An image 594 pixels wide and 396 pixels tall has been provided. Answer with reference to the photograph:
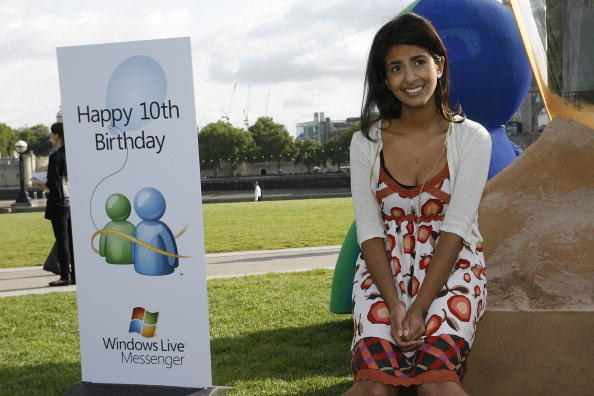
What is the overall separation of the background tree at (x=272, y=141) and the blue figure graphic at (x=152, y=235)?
3822 inches

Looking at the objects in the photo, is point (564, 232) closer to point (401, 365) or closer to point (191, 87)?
point (401, 365)

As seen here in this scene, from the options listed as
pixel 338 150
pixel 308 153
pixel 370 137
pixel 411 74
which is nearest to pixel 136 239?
pixel 370 137

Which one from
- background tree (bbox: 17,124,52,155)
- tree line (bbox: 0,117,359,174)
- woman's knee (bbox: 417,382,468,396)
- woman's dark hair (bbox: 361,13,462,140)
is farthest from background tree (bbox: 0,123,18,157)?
woman's knee (bbox: 417,382,468,396)

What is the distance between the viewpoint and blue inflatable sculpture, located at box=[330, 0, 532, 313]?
5465 millimetres

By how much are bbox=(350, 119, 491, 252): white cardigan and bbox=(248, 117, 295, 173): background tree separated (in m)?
98.1

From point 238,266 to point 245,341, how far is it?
4.63 metres

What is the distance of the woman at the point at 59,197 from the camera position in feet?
25.5

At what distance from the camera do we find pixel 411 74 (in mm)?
2729

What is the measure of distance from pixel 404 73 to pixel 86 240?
6.74 ft

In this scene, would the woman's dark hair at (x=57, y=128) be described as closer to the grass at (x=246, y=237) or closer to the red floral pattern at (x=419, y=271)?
the grass at (x=246, y=237)

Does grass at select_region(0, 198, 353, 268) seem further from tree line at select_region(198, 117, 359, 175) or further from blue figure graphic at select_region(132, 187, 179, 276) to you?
tree line at select_region(198, 117, 359, 175)

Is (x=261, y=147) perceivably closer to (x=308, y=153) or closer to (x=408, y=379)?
(x=308, y=153)

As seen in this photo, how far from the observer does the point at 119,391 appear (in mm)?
3832

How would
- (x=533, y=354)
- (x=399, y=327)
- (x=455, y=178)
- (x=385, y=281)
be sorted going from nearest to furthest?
(x=399, y=327) < (x=385, y=281) < (x=455, y=178) < (x=533, y=354)
